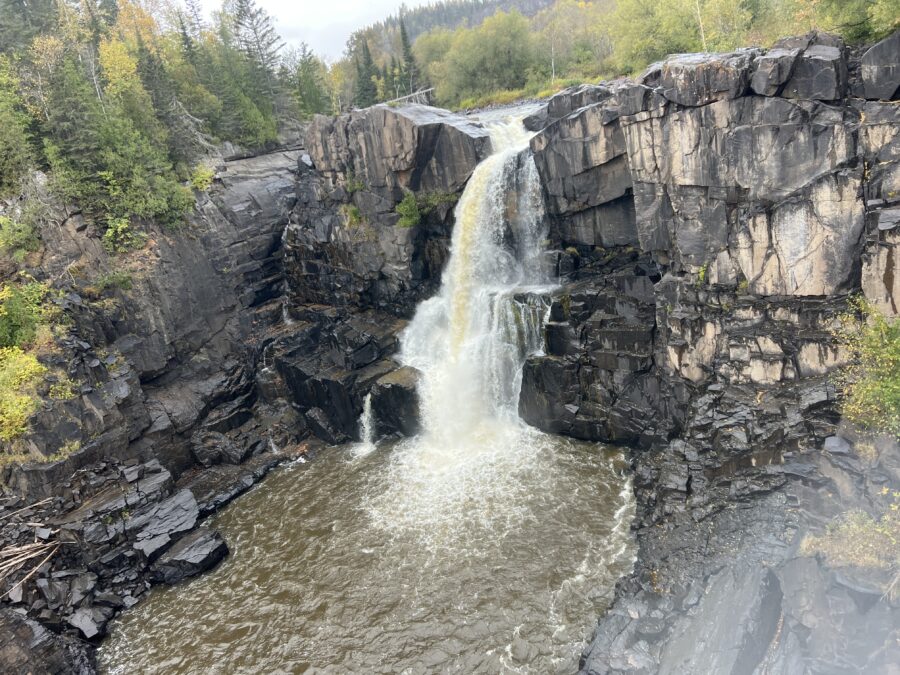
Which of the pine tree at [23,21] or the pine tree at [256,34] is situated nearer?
the pine tree at [23,21]

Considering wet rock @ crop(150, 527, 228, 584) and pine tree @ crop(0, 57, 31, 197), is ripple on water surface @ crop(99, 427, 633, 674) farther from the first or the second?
pine tree @ crop(0, 57, 31, 197)

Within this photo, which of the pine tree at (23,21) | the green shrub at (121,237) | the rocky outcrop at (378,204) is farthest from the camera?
the pine tree at (23,21)

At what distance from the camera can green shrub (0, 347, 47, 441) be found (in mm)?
21677

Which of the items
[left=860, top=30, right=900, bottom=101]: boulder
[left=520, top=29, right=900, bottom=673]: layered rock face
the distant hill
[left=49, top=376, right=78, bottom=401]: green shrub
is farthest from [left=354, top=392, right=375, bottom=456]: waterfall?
the distant hill

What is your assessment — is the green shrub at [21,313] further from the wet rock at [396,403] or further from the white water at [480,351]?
the white water at [480,351]

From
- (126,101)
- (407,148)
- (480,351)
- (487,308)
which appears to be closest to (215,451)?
(480,351)

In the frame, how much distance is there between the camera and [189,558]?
66.8ft

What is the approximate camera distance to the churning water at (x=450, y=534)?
52.7ft

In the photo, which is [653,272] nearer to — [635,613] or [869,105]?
[869,105]

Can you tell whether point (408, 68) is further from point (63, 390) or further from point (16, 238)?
point (63, 390)

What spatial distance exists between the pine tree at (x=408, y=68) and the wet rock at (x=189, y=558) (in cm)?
6511

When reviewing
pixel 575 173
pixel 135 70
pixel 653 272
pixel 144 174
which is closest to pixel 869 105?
pixel 653 272

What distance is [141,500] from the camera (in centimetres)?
2269

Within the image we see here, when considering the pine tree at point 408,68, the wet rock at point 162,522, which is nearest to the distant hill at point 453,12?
the pine tree at point 408,68
